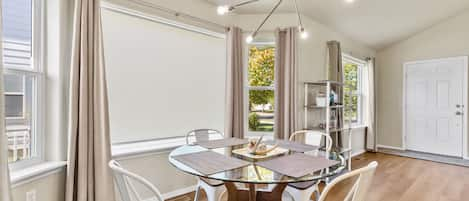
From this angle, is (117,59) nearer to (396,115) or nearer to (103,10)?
(103,10)

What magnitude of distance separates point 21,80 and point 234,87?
85.3 inches

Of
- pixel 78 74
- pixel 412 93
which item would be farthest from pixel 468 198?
pixel 78 74

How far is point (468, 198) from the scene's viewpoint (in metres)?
2.84

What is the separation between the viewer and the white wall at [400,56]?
4633 millimetres

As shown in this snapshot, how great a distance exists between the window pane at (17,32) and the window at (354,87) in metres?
4.73

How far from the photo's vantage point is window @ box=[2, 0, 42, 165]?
1729 mm

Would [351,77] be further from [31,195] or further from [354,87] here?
[31,195]

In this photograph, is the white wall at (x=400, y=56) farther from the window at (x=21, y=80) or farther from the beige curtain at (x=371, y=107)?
the window at (x=21, y=80)

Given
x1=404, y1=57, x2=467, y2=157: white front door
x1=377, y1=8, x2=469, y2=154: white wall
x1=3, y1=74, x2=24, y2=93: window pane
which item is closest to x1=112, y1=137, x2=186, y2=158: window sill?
x1=3, y1=74, x2=24, y2=93: window pane

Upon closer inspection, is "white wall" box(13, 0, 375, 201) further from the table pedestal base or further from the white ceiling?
the table pedestal base

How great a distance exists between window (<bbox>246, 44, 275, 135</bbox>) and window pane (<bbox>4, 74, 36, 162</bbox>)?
98.3 inches

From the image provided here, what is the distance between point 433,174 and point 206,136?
3554mm

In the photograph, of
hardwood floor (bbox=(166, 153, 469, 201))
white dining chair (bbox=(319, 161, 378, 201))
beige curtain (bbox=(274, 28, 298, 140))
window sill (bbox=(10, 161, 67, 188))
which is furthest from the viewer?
beige curtain (bbox=(274, 28, 298, 140))

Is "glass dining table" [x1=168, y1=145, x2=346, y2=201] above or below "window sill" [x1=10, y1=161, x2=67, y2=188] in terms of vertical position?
above
